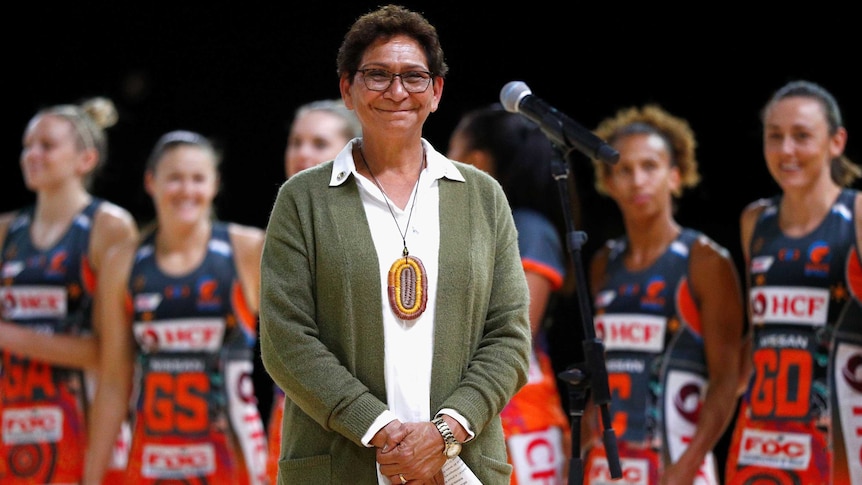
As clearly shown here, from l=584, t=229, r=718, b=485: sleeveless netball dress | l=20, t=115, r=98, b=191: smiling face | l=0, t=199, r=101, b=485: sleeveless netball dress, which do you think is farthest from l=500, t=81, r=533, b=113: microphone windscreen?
l=20, t=115, r=98, b=191: smiling face

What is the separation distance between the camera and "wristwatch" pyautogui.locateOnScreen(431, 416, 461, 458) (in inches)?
77.5

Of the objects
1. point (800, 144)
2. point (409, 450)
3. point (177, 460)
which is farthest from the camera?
point (177, 460)

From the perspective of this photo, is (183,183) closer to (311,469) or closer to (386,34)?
(386,34)

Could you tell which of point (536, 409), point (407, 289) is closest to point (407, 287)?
point (407, 289)

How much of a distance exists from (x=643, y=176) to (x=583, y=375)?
66.5 inches

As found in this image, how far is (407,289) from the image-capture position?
2.05 meters

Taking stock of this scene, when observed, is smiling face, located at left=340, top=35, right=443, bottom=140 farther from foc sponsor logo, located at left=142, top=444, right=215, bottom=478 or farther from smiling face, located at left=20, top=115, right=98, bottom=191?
smiling face, located at left=20, top=115, right=98, bottom=191

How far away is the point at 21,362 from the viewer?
429cm

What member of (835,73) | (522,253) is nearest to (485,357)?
(522,253)

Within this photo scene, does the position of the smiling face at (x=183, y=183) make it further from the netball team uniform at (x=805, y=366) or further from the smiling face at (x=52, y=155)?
the netball team uniform at (x=805, y=366)

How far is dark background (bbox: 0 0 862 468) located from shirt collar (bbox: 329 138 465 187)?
2471 mm

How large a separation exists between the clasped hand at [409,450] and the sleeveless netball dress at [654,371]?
5.78 feet

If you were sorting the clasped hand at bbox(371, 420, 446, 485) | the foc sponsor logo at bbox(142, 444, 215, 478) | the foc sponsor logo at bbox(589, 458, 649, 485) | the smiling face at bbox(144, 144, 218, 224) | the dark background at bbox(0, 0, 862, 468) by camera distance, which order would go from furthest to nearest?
the dark background at bbox(0, 0, 862, 468), the smiling face at bbox(144, 144, 218, 224), the foc sponsor logo at bbox(142, 444, 215, 478), the foc sponsor logo at bbox(589, 458, 649, 485), the clasped hand at bbox(371, 420, 446, 485)

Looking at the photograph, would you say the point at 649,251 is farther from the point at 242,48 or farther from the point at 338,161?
the point at 242,48
